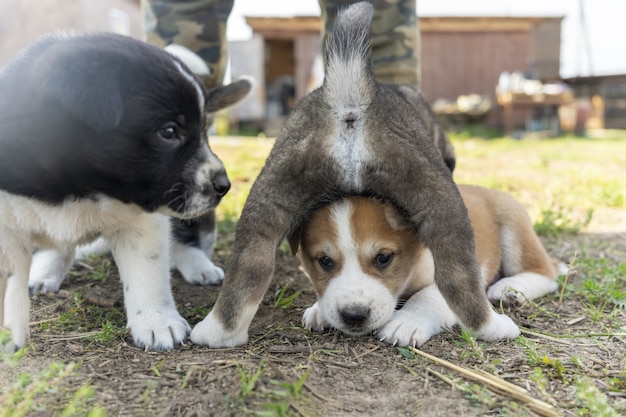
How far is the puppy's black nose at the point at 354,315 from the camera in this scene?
271cm

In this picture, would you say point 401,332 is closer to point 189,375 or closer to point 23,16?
point 189,375

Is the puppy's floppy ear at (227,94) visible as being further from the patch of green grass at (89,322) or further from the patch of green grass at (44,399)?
the patch of green grass at (44,399)

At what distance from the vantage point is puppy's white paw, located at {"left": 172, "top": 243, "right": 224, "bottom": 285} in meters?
3.81

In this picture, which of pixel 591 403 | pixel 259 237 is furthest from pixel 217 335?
pixel 591 403

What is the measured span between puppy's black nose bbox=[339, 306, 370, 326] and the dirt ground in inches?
3.9

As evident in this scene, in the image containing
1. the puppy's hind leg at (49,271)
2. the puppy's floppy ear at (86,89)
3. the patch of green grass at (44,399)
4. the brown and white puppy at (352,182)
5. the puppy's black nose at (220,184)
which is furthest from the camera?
the puppy's hind leg at (49,271)

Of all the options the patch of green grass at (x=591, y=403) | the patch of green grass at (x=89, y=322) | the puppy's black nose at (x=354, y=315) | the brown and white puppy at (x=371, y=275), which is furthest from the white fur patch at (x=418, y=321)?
the patch of green grass at (x=89, y=322)

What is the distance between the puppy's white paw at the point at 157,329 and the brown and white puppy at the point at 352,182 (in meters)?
0.14

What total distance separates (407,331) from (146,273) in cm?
121

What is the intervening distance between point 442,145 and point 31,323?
253 cm

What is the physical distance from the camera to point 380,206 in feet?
9.47

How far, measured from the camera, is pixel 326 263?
9.70 ft

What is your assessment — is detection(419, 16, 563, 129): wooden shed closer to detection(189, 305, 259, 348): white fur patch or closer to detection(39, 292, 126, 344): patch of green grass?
detection(39, 292, 126, 344): patch of green grass

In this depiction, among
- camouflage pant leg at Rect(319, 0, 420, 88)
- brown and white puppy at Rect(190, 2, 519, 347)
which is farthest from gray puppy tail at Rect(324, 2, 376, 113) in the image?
camouflage pant leg at Rect(319, 0, 420, 88)
